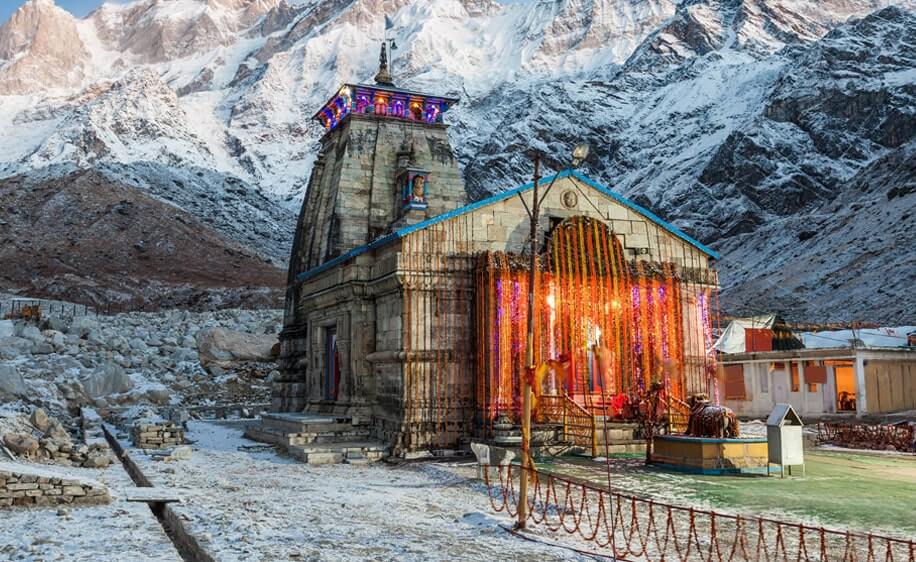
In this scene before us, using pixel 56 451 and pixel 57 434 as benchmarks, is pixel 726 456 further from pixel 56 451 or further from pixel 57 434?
pixel 57 434

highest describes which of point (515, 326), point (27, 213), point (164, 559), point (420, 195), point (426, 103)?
point (27, 213)

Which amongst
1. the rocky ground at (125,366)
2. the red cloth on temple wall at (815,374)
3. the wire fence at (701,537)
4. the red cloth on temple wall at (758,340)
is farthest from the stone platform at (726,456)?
the rocky ground at (125,366)

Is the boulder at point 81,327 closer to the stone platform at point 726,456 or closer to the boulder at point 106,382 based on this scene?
the boulder at point 106,382

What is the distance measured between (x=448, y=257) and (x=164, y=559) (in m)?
11.4

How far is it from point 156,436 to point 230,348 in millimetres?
19069

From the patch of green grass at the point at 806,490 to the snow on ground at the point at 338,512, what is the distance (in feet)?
9.90

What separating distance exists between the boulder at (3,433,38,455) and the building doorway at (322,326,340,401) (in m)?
8.00

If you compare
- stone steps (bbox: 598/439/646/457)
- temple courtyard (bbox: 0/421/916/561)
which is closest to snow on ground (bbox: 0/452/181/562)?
temple courtyard (bbox: 0/421/916/561)

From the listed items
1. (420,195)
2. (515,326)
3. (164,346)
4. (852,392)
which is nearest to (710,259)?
(515,326)

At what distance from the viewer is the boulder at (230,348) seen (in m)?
38.9

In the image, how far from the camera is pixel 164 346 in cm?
4056

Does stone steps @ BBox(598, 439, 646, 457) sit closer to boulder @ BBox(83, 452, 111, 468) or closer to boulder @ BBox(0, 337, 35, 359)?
boulder @ BBox(83, 452, 111, 468)

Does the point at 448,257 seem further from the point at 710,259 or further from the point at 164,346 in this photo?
the point at 164,346

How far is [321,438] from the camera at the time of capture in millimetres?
20188
